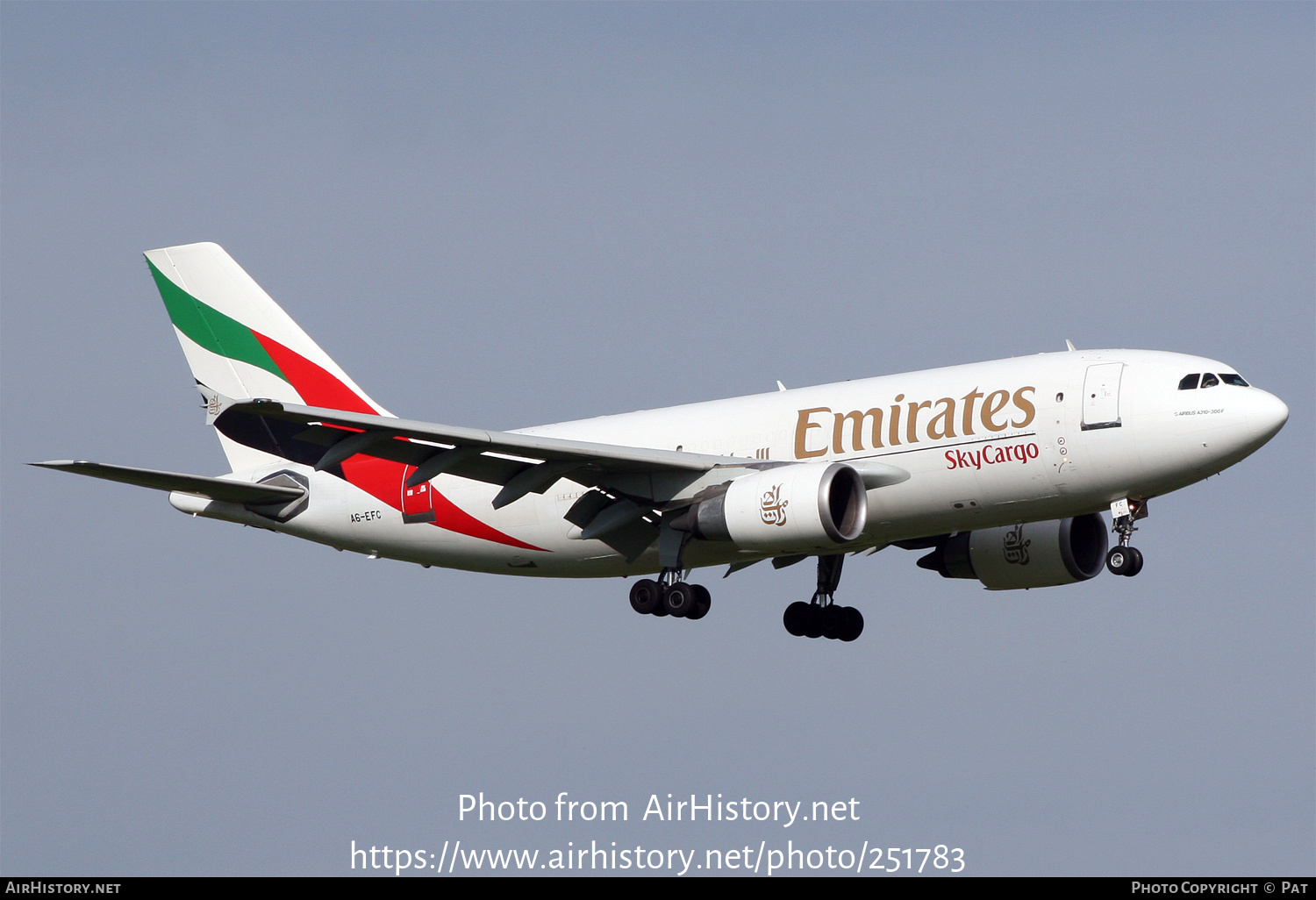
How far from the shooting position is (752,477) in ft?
106

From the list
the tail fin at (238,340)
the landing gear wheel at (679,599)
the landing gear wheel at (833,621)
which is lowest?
the landing gear wheel at (679,599)

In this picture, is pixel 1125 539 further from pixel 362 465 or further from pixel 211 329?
pixel 211 329

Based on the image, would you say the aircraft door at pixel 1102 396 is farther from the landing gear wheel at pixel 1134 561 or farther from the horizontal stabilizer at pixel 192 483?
the horizontal stabilizer at pixel 192 483

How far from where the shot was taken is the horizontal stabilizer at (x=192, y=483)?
3138 cm

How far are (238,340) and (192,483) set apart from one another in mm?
5359

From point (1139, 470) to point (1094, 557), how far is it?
766 centimetres

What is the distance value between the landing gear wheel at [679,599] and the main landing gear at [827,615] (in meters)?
5.16

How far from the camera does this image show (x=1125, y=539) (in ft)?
104

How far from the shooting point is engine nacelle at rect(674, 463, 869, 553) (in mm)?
30984

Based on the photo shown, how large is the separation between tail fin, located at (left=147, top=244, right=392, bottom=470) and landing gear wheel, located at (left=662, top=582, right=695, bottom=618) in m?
8.83

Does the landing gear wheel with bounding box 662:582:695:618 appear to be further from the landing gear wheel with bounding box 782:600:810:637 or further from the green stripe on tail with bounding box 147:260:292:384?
the green stripe on tail with bounding box 147:260:292:384

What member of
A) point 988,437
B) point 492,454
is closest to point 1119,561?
point 988,437

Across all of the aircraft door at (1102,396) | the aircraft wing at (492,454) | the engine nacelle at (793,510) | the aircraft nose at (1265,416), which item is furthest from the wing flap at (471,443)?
the aircraft nose at (1265,416)

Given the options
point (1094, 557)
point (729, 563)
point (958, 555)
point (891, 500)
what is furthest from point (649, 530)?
point (1094, 557)
